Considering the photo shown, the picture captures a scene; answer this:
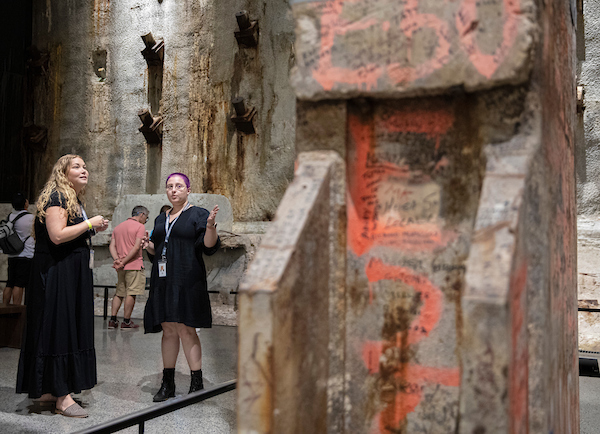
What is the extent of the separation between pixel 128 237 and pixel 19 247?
119 centimetres

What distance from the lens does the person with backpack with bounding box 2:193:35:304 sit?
6402 millimetres

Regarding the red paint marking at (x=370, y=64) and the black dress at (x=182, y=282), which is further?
the black dress at (x=182, y=282)

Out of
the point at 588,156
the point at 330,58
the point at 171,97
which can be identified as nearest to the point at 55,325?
the point at 330,58

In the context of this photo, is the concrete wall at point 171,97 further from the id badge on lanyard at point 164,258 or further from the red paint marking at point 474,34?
the red paint marking at point 474,34

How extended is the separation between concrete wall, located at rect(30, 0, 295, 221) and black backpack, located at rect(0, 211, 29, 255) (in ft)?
10.8

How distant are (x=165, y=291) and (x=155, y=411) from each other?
4.48 feet

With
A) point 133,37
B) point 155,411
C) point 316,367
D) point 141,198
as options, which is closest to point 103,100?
point 133,37

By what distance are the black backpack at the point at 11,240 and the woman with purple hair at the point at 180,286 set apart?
125 inches

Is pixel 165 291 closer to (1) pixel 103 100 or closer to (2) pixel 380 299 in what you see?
(2) pixel 380 299

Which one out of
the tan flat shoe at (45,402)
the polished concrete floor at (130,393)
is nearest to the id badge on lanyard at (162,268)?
the polished concrete floor at (130,393)

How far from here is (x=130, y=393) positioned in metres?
4.24

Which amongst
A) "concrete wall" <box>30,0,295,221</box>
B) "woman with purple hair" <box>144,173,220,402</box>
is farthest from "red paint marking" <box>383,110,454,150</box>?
"concrete wall" <box>30,0,295,221</box>

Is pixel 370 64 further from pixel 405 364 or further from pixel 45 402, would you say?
pixel 45 402

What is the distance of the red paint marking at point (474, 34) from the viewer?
6.23 ft
